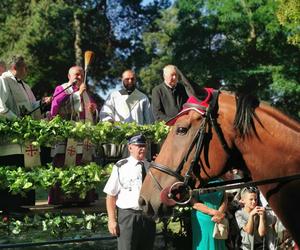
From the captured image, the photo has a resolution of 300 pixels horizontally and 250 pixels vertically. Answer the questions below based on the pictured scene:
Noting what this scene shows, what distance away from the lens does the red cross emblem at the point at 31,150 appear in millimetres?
7121

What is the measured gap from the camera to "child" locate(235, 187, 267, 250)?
285 inches

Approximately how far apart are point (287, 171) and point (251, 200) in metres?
3.72

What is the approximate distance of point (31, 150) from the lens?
717 cm

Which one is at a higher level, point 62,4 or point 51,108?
point 62,4

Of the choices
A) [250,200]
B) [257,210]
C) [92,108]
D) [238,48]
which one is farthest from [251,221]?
[238,48]

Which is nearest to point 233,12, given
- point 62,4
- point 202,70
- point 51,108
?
point 202,70

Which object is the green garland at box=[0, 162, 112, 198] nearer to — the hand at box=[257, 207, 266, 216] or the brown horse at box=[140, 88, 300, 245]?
the hand at box=[257, 207, 266, 216]

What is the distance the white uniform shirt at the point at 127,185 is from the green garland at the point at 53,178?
917 millimetres

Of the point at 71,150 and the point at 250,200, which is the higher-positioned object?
the point at 71,150

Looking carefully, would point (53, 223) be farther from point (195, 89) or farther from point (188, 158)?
point (195, 89)

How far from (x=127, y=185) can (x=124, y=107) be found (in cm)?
236

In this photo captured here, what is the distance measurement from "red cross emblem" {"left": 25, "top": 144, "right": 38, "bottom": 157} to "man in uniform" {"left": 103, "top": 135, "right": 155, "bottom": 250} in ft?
4.57

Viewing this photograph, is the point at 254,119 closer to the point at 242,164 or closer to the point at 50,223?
the point at 242,164

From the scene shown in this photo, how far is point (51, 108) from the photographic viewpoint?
804 centimetres
